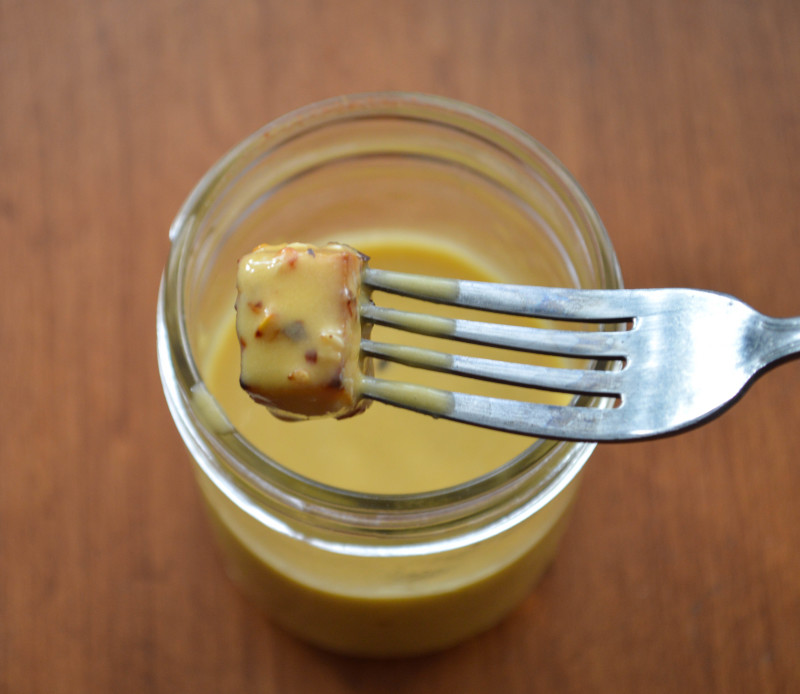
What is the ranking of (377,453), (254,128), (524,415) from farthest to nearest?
(254,128) < (377,453) < (524,415)

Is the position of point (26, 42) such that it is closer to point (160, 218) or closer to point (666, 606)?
point (160, 218)

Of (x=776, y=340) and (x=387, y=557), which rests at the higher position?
(x=776, y=340)

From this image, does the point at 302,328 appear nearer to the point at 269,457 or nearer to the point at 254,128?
the point at 269,457

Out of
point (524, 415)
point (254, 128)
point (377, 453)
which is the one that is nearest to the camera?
point (524, 415)

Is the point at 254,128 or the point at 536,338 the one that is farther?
the point at 254,128

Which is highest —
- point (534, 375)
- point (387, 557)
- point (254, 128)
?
point (254, 128)

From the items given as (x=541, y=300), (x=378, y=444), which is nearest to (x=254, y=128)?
(x=378, y=444)

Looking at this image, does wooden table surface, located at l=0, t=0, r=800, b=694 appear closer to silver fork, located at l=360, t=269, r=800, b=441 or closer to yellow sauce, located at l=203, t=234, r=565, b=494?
yellow sauce, located at l=203, t=234, r=565, b=494

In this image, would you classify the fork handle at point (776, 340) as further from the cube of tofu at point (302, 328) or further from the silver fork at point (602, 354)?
the cube of tofu at point (302, 328)
